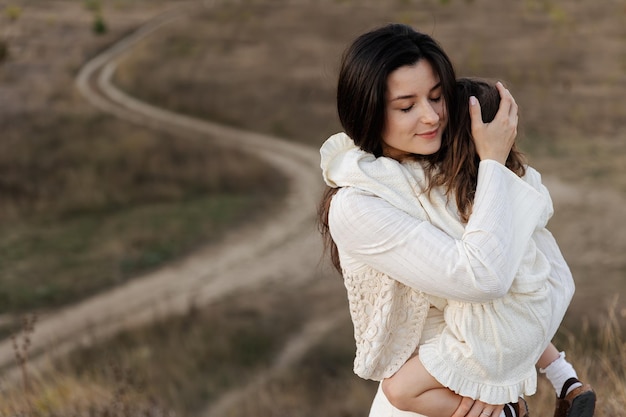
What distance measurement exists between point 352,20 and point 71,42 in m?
9.18

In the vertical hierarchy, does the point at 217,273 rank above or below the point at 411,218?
below

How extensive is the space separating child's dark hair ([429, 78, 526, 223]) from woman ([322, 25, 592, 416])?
0.10ft

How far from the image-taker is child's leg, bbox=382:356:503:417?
2072mm

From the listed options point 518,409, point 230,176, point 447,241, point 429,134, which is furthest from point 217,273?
point 447,241

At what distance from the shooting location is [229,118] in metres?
18.9

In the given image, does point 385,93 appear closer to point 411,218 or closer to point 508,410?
point 411,218

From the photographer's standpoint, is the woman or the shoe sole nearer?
the woman

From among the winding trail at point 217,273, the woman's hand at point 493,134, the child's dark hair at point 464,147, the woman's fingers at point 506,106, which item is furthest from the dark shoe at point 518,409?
the winding trail at point 217,273

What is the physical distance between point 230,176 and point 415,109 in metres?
13.1

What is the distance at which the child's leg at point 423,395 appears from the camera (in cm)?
207

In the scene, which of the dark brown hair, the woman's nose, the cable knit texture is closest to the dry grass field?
the dark brown hair

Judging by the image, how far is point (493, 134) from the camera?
2.10 metres

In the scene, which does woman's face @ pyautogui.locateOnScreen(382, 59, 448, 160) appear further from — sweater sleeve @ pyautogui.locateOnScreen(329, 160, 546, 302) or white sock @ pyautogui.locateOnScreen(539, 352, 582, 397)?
white sock @ pyautogui.locateOnScreen(539, 352, 582, 397)

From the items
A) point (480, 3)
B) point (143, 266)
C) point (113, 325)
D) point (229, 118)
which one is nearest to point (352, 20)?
point (480, 3)
